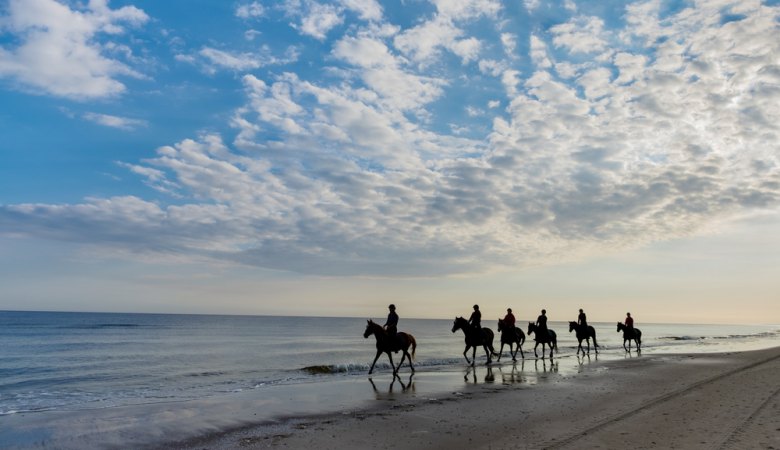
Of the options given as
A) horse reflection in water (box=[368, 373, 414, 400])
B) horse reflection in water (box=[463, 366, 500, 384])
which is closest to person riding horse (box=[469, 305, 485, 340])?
horse reflection in water (box=[463, 366, 500, 384])

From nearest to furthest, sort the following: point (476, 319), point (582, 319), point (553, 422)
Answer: point (553, 422) → point (476, 319) → point (582, 319)

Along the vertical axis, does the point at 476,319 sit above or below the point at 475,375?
above

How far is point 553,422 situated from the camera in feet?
30.1

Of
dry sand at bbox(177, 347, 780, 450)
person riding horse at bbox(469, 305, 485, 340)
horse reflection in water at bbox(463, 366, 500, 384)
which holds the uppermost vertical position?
person riding horse at bbox(469, 305, 485, 340)

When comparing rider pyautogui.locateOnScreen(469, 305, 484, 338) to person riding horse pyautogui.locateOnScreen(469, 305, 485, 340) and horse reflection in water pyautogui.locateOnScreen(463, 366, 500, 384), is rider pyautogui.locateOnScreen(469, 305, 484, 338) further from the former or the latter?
horse reflection in water pyautogui.locateOnScreen(463, 366, 500, 384)

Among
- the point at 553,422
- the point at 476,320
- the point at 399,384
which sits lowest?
the point at 399,384

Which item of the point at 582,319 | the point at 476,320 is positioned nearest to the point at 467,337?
the point at 476,320

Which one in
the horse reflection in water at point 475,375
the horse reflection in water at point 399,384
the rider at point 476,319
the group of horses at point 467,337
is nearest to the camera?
the horse reflection in water at point 399,384

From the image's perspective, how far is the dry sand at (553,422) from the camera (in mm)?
7691

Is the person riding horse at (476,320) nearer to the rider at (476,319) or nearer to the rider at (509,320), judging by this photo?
the rider at (476,319)

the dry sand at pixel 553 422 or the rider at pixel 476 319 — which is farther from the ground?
the rider at pixel 476 319

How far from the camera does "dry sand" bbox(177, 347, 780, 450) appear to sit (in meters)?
7.69

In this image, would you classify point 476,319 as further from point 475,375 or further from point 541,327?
point 541,327

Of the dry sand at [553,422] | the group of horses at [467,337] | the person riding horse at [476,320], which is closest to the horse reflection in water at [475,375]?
the group of horses at [467,337]
